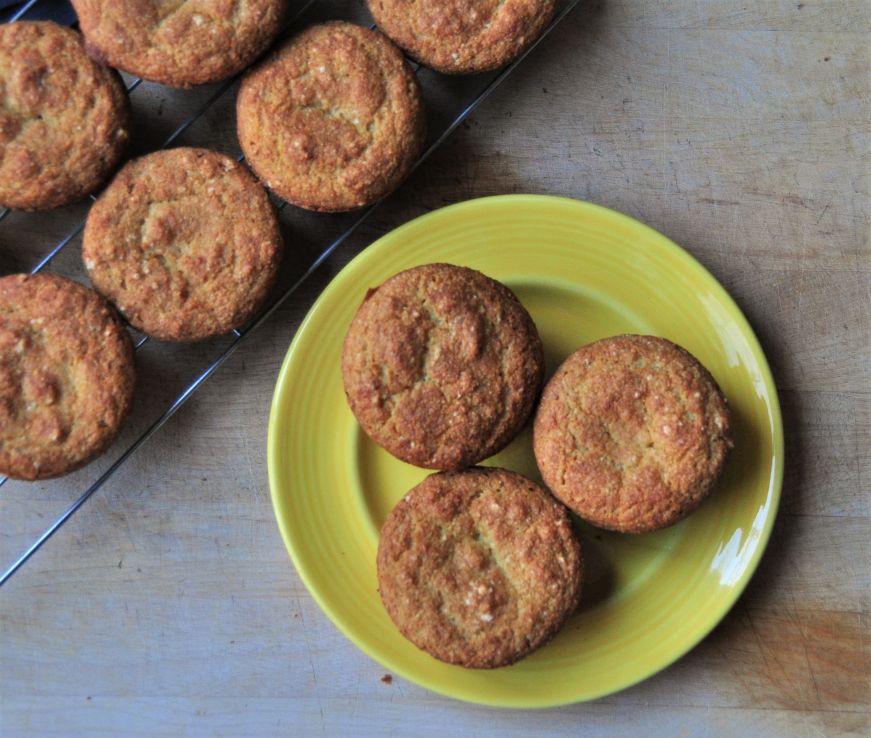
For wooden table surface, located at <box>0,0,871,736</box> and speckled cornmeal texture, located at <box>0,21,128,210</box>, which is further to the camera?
wooden table surface, located at <box>0,0,871,736</box>

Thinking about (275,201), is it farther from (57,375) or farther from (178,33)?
(57,375)

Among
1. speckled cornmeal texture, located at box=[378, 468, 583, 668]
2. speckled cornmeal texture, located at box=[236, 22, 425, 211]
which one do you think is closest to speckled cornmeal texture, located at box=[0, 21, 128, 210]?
speckled cornmeal texture, located at box=[236, 22, 425, 211]

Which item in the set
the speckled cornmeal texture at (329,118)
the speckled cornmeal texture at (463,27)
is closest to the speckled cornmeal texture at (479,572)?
the speckled cornmeal texture at (329,118)

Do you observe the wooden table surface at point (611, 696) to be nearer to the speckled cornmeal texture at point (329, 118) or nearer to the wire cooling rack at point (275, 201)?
the wire cooling rack at point (275, 201)

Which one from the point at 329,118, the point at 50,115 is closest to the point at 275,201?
the point at 329,118

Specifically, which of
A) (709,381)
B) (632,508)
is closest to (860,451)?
(709,381)

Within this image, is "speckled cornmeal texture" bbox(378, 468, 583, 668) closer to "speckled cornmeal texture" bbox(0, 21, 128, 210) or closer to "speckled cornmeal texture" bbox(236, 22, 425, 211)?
"speckled cornmeal texture" bbox(236, 22, 425, 211)
